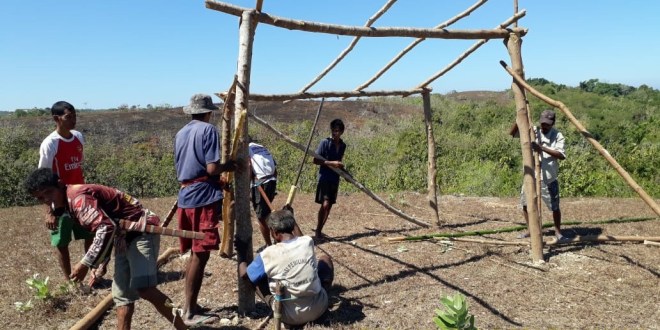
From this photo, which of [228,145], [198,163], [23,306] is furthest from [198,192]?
[23,306]

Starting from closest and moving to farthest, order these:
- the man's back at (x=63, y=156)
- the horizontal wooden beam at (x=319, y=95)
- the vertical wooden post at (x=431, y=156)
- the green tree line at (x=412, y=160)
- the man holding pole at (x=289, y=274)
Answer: the man holding pole at (x=289, y=274), the man's back at (x=63, y=156), the horizontal wooden beam at (x=319, y=95), the vertical wooden post at (x=431, y=156), the green tree line at (x=412, y=160)

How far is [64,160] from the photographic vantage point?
176 inches

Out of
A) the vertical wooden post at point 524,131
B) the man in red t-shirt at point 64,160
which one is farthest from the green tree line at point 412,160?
the man in red t-shirt at point 64,160

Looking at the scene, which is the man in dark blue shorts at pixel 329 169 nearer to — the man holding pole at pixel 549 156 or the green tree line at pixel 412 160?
the man holding pole at pixel 549 156

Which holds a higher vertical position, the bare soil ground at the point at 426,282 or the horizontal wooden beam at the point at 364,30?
the horizontal wooden beam at the point at 364,30

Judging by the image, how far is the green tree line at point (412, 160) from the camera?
11.8 meters

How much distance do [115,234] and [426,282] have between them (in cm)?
→ 289

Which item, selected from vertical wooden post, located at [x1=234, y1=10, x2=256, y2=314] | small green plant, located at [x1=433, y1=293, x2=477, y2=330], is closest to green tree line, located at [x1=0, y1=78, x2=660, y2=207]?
vertical wooden post, located at [x1=234, y1=10, x2=256, y2=314]

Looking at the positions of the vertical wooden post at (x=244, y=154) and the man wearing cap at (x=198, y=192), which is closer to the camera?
the man wearing cap at (x=198, y=192)

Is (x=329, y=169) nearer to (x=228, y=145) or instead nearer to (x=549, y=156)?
(x=228, y=145)

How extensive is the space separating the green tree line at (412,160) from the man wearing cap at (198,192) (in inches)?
313

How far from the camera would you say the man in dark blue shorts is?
20.0 feet

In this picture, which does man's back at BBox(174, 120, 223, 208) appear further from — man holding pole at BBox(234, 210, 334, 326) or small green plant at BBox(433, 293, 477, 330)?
small green plant at BBox(433, 293, 477, 330)

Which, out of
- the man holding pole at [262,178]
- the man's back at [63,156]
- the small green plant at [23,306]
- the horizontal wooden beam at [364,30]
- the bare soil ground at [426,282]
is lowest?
the bare soil ground at [426,282]
